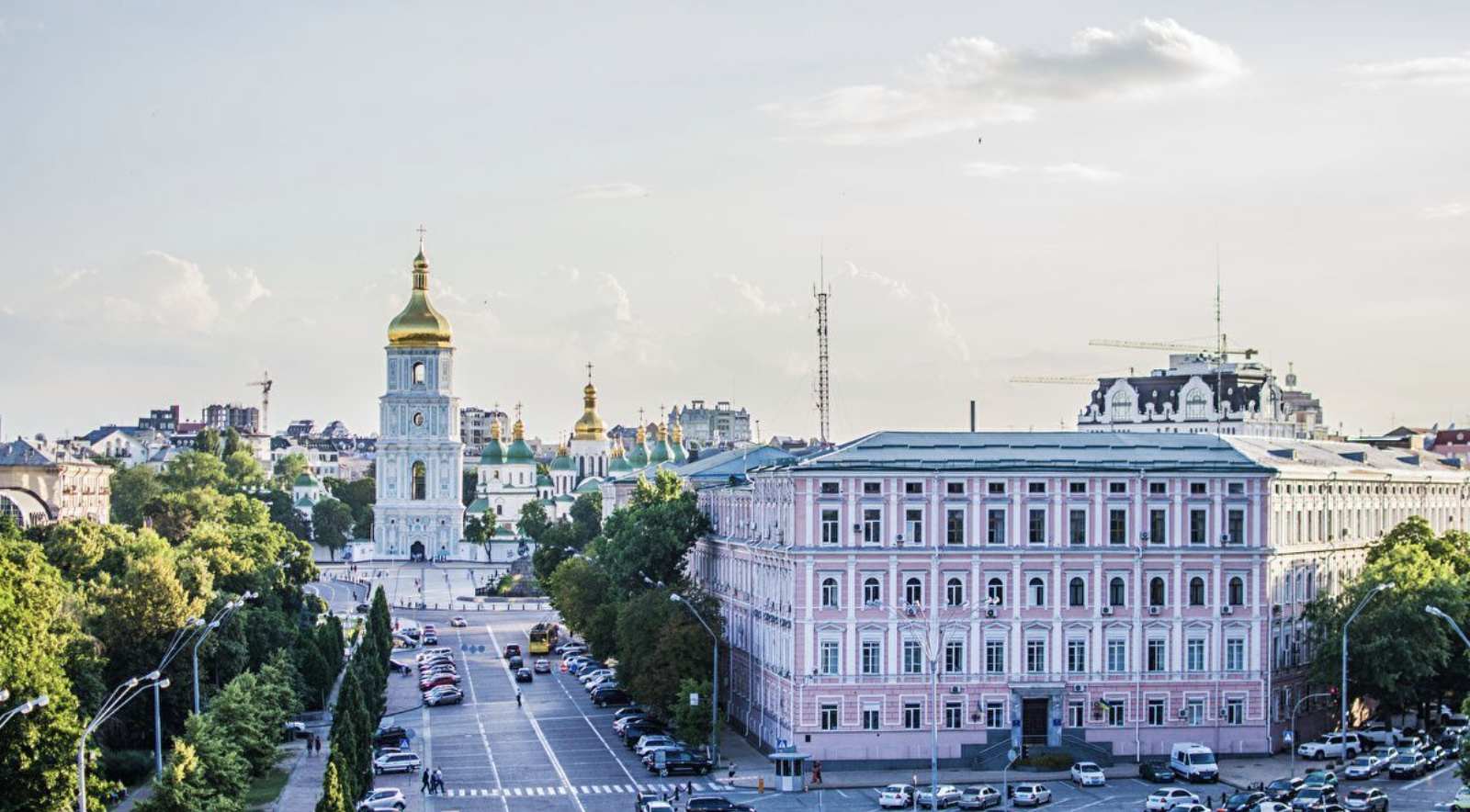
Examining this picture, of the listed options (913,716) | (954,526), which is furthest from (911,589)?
(913,716)

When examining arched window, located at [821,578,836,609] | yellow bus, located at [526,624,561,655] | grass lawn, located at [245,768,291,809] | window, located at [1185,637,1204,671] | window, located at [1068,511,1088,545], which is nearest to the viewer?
grass lawn, located at [245,768,291,809]

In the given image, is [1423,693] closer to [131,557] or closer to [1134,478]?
[1134,478]

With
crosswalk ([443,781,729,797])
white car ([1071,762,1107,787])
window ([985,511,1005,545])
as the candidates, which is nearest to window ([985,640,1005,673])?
window ([985,511,1005,545])

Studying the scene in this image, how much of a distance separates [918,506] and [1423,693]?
80.7 feet

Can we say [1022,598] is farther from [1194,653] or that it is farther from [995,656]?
[1194,653]

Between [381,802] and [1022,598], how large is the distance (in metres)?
26.5

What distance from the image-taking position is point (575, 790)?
8250cm

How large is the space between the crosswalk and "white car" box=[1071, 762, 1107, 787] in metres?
13.1

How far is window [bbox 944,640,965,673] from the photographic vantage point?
3386 inches

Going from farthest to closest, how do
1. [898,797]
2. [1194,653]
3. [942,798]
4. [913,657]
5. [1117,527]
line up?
[1194,653] → [1117,527] → [913,657] → [942,798] → [898,797]

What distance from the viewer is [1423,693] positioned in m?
93.4

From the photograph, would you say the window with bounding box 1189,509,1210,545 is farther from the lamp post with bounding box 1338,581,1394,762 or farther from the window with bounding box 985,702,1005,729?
the window with bounding box 985,702,1005,729

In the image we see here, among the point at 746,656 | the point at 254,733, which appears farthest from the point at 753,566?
the point at 254,733

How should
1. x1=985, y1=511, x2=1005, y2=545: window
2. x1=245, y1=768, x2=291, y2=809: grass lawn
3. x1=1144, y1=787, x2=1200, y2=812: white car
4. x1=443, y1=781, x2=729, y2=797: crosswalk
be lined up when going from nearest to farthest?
x1=1144, y1=787, x2=1200, y2=812: white car < x1=443, y1=781, x2=729, y2=797: crosswalk < x1=245, y1=768, x2=291, y2=809: grass lawn < x1=985, y1=511, x2=1005, y2=545: window
